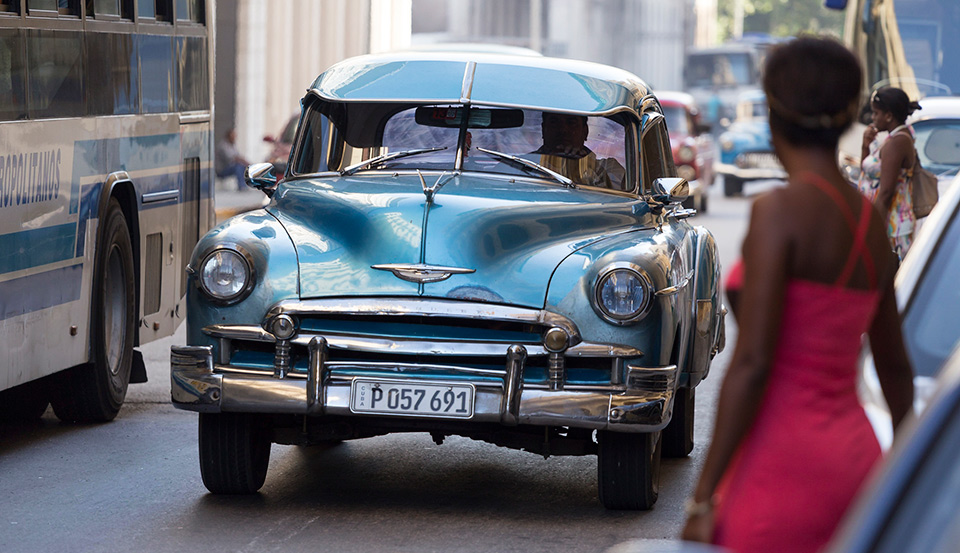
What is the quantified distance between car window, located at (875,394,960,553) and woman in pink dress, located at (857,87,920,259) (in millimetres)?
7913

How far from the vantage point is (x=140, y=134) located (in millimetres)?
9023

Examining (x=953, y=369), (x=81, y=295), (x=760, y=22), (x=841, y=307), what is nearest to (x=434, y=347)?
(x=81, y=295)

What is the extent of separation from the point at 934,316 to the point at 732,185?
3144 cm

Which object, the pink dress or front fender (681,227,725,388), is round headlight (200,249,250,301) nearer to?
front fender (681,227,725,388)

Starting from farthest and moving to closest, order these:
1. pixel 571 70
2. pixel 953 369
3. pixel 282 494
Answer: pixel 571 70, pixel 282 494, pixel 953 369

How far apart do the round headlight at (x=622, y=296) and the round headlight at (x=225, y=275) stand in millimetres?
1363

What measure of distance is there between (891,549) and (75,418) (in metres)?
7.10

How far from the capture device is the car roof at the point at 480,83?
24.1 feet

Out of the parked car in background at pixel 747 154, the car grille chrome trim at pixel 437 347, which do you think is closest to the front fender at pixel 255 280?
the car grille chrome trim at pixel 437 347

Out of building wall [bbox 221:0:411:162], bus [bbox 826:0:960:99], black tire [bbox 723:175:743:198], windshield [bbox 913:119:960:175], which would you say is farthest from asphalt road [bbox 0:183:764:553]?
black tire [bbox 723:175:743:198]

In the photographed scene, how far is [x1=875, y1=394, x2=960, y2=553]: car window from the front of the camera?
194cm

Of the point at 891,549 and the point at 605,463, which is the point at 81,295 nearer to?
A: the point at 605,463

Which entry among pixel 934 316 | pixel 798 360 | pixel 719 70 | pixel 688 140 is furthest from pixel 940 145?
pixel 719 70

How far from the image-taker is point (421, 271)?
6211mm
